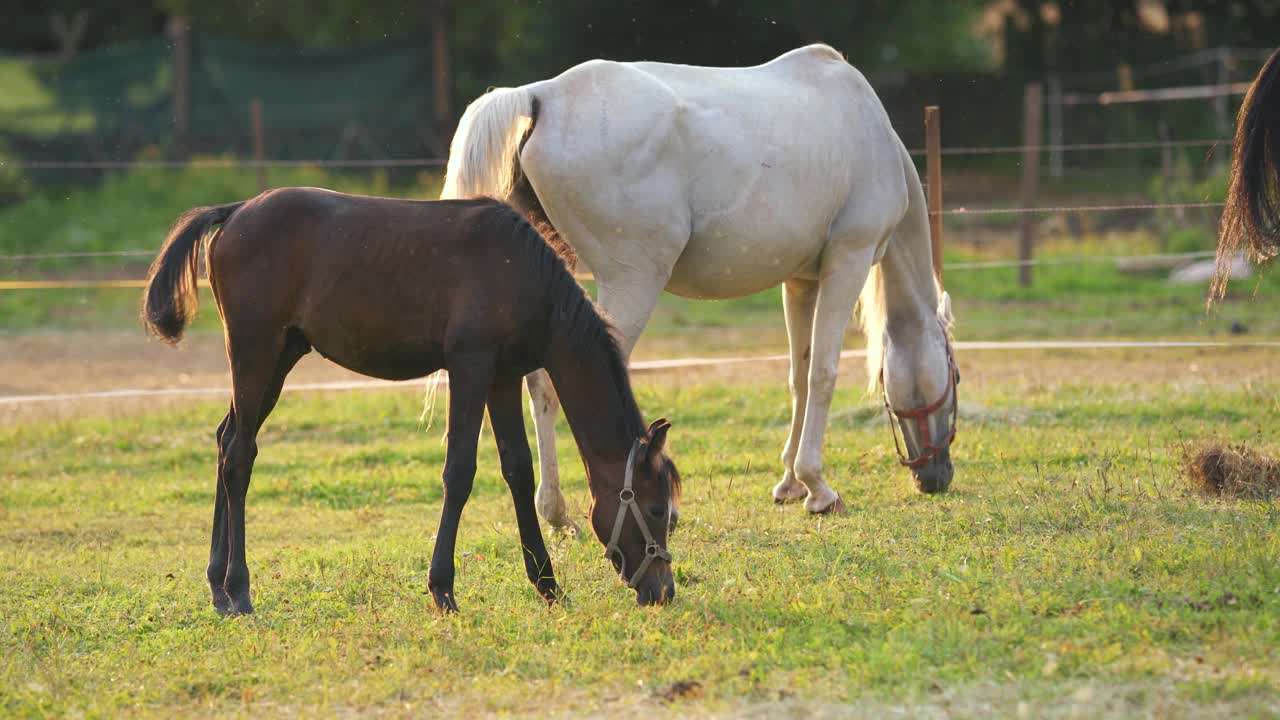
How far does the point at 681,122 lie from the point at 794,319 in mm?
1510

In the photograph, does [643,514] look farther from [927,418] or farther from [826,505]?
[927,418]

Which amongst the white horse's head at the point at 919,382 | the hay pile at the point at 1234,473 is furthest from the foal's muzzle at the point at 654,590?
the hay pile at the point at 1234,473

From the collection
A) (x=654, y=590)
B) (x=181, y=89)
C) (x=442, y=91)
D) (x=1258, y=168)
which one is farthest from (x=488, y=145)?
(x=181, y=89)

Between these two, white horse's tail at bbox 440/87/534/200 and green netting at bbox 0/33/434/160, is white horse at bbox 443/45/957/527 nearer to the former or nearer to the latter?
white horse's tail at bbox 440/87/534/200

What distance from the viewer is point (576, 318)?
4.76 metres

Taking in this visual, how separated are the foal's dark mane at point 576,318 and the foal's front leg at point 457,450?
0.29 metres

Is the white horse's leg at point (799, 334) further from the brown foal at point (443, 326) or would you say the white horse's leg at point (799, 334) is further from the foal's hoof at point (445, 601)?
the foal's hoof at point (445, 601)

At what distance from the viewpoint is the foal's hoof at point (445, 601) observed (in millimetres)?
4797

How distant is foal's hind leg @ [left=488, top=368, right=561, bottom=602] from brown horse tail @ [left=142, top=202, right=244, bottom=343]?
1.16 m

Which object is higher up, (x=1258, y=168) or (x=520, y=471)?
(x=1258, y=168)

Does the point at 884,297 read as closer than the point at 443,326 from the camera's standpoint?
No

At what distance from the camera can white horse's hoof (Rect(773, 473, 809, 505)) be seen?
21.9 feet

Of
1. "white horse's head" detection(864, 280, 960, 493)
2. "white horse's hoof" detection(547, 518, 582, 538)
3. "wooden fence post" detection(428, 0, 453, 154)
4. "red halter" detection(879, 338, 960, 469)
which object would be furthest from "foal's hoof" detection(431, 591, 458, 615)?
"wooden fence post" detection(428, 0, 453, 154)

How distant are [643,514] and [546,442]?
1.29 metres
